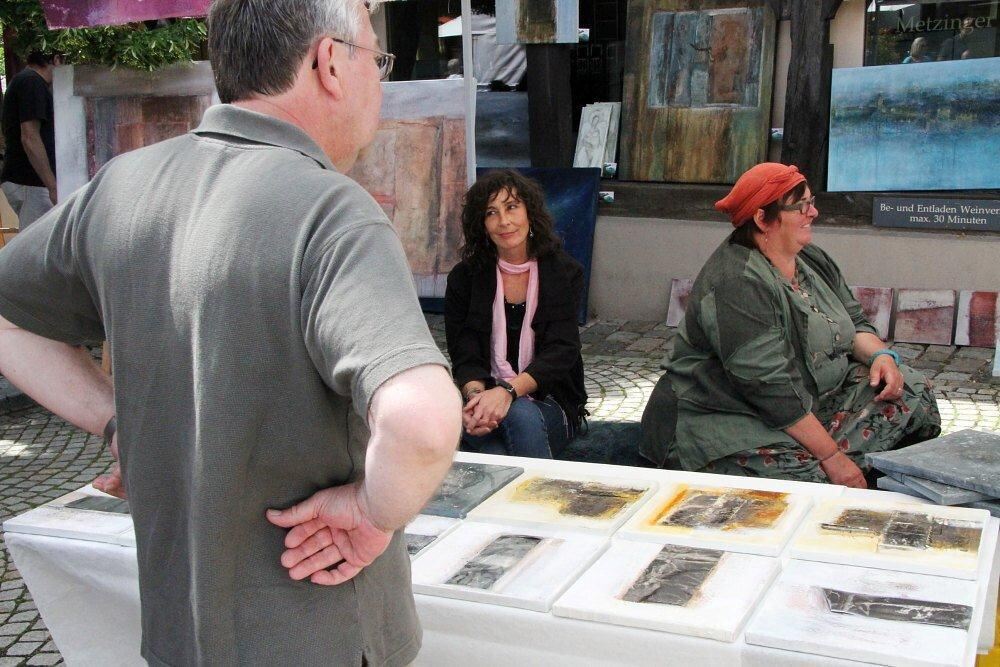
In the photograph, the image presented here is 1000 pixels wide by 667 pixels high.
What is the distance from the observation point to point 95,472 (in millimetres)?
4680

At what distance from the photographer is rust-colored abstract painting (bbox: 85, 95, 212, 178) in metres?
4.90

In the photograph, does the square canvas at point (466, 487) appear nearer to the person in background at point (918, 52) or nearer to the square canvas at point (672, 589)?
the square canvas at point (672, 589)

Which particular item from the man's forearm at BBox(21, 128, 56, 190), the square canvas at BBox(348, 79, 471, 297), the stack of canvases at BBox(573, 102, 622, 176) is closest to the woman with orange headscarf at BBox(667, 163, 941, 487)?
the square canvas at BBox(348, 79, 471, 297)

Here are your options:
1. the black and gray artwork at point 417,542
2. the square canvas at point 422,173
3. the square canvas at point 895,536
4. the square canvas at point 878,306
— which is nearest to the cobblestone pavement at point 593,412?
the square canvas at point 878,306

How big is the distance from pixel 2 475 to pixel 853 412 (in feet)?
11.7

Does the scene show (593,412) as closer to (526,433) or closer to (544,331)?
(544,331)

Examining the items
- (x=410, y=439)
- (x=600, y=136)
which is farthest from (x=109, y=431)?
(x=600, y=136)

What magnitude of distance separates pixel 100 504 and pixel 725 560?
140cm

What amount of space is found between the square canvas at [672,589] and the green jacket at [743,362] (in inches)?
47.2

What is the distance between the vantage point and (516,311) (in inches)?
147

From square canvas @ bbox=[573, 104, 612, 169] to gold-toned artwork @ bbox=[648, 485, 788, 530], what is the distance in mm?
4479

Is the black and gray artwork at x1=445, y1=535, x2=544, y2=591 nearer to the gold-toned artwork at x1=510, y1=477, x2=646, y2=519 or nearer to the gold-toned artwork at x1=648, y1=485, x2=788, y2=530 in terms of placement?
the gold-toned artwork at x1=510, y1=477, x2=646, y2=519

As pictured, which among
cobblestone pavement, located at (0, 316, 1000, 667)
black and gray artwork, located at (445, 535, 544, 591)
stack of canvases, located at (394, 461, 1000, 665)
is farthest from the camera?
cobblestone pavement, located at (0, 316, 1000, 667)

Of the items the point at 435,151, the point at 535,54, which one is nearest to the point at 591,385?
the point at 435,151
